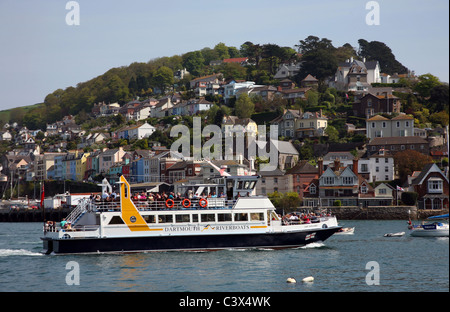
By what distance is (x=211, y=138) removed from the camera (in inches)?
4633

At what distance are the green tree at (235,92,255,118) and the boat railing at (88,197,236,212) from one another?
90.3m

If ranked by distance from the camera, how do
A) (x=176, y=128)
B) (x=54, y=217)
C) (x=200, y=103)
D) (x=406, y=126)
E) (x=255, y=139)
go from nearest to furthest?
(x=54, y=217), (x=406, y=126), (x=255, y=139), (x=176, y=128), (x=200, y=103)

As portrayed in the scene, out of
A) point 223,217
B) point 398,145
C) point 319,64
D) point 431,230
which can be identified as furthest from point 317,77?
point 223,217

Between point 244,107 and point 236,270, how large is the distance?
99.1 meters

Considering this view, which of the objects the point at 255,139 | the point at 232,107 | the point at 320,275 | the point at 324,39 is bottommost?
the point at 320,275

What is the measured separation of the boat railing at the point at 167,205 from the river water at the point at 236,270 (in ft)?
8.73

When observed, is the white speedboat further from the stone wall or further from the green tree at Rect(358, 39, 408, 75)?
the green tree at Rect(358, 39, 408, 75)

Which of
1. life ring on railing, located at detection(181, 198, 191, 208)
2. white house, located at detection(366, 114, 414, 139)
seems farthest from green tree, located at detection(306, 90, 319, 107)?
life ring on railing, located at detection(181, 198, 191, 208)

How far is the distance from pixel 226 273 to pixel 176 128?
105 metres

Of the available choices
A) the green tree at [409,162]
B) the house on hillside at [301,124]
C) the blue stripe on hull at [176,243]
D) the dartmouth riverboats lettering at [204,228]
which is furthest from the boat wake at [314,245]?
the house on hillside at [301,124]

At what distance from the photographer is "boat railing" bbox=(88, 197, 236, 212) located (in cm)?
3641

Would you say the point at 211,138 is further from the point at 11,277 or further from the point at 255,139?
the point at 11,277

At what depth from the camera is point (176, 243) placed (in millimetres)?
36562
